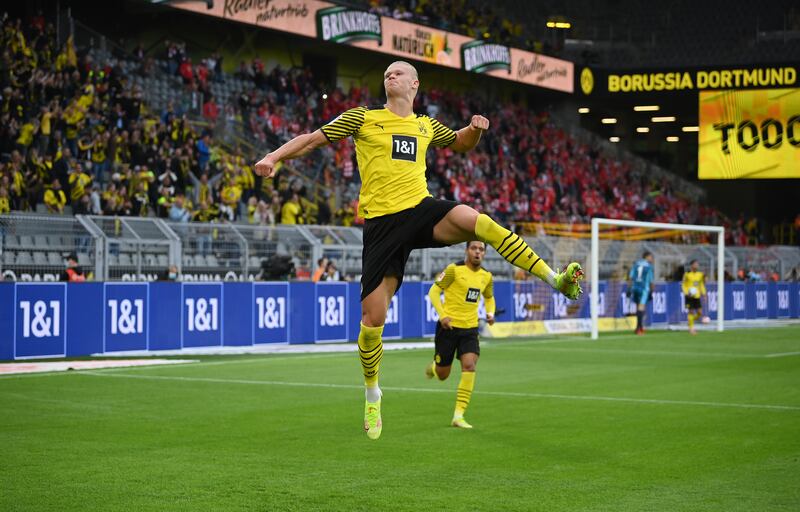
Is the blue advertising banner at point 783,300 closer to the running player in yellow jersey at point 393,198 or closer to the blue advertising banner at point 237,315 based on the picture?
the blue advertising banner at point 237,315

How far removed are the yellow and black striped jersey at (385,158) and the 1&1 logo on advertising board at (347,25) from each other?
26.6 m

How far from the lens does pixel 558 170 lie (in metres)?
44.2

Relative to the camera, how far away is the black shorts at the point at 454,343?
499 inches

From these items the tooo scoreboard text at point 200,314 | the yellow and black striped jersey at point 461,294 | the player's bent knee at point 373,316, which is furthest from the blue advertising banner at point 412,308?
the player's bent knee at point 373,316

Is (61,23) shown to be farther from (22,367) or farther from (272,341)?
(22,367)

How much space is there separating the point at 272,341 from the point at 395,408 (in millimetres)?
11075

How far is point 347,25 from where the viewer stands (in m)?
35.1

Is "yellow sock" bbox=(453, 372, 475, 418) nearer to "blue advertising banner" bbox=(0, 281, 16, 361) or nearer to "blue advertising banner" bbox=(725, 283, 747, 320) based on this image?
"blue advertising banner" bbox=(0, 281, 16, 361)

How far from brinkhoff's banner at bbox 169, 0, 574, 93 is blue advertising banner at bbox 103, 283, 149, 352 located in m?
11.0

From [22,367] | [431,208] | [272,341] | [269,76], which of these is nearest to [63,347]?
[22,367]

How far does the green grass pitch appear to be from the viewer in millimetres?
8188

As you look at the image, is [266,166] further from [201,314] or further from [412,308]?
[412,308]

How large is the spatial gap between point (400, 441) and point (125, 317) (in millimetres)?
11528

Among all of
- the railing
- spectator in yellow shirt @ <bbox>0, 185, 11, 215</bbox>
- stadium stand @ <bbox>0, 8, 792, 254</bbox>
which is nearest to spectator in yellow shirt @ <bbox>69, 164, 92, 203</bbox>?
stadium stand @ <bbox>0, 8, 792, 254</bbox>
